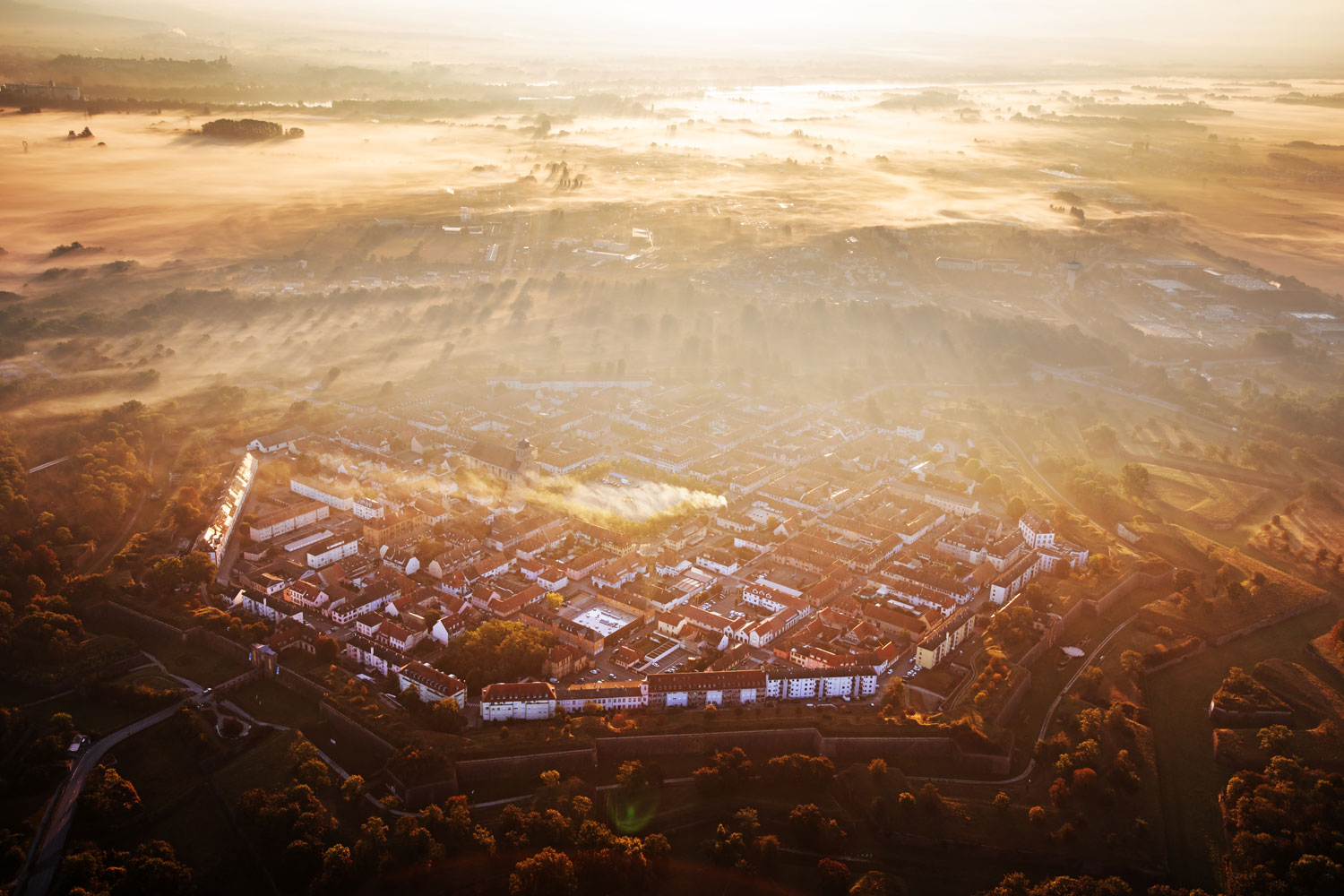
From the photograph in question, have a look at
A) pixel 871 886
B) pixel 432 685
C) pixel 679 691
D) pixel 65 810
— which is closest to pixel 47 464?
pixel 65 810

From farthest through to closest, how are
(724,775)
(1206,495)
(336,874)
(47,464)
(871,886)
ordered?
(1206,495)
(47,464)
(724,775)
(871,886)
(336,874)

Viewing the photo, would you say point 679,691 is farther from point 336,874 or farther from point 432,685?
point 336,874

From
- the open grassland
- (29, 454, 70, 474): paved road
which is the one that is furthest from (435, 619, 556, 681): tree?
the open grassland

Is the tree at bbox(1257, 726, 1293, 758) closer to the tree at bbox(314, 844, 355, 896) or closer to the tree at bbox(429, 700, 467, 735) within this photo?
the tree at bbox(429, 700, 467, 735)

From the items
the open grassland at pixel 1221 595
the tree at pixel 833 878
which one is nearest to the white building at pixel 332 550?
the tree at pixel 833 878

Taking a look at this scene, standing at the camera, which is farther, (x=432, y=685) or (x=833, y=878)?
(x=432, y=685)
